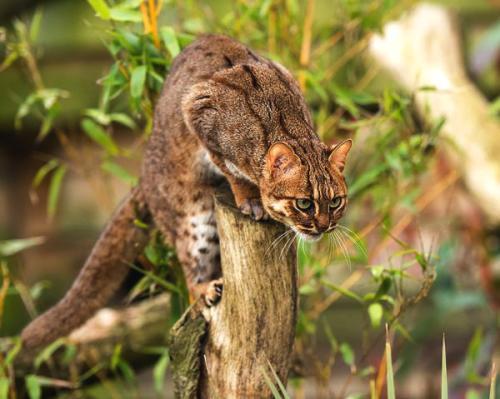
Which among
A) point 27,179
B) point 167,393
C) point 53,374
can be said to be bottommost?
point 167,393

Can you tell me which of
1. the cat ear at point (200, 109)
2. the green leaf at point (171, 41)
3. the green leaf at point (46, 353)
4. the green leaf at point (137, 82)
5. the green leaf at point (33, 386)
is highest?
the green leaf at point (171, 41)

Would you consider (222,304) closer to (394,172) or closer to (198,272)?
(198,272)

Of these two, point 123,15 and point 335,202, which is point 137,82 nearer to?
point 123,15

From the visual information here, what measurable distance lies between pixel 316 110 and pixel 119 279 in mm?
1975

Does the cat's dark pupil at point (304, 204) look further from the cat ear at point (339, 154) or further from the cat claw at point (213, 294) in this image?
the cat claw at point (213, 294)

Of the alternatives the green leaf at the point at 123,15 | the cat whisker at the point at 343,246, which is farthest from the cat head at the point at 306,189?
the green leaf at the point at 123,15

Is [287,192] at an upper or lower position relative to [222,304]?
upper

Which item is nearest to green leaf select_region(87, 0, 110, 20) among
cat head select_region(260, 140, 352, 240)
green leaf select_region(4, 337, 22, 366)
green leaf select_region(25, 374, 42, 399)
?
cat head select_region(260, 140, 352, 240)

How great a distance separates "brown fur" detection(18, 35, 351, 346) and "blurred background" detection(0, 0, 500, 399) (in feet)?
0.58

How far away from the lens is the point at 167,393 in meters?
6.32

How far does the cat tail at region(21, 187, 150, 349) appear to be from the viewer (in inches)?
137

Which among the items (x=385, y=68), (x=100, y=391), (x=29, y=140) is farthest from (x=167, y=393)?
(x=385, y=68)

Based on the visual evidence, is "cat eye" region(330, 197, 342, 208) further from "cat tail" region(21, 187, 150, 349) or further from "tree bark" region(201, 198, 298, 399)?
"cat tail" region(21, 187, 150, 349)

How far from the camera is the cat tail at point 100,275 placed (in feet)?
11.5
